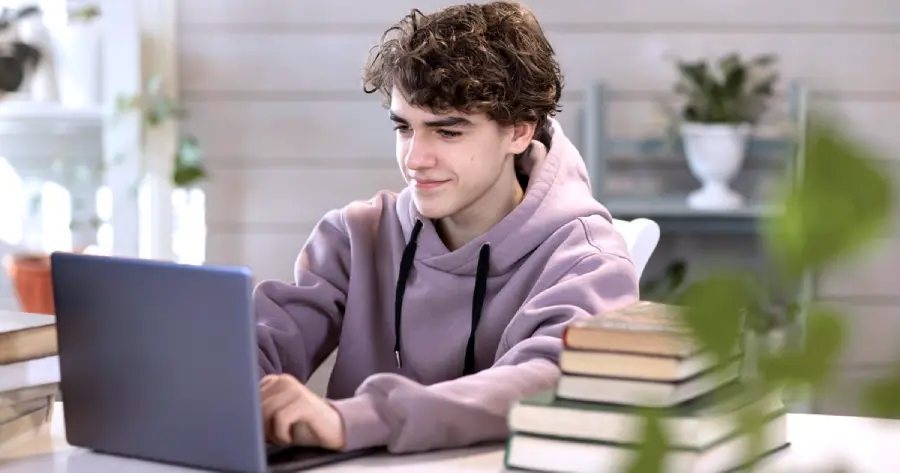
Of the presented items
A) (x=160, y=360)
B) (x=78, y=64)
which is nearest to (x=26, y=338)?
(x=160, y=360)

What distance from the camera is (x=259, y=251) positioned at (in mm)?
3250

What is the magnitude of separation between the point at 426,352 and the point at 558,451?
0.62 metres

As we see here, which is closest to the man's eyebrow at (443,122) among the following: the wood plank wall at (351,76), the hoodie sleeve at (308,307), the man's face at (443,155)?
the man's face at (443,155)

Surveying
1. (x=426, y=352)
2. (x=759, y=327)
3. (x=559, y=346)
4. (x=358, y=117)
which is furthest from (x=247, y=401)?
(x=358, y=117)

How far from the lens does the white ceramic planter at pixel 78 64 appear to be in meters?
3.00

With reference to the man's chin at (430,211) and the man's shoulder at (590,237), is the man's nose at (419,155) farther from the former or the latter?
the man's shoulder at (590,237)

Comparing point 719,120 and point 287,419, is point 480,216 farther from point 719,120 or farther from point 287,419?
point 719,120

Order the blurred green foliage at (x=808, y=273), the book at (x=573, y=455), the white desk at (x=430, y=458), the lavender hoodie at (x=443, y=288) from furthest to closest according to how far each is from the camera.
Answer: the lavender hoodie at (x=443, y=288), the white desk at (x=430, y=458), the book at (x=573, y=455), the blurred green foliage at (x=808, y=273)

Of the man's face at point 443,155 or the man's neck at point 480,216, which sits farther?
the man's neck at point 480,216

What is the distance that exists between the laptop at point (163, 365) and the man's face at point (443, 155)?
1.58ft

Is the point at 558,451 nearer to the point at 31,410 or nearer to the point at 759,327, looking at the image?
the point at 31,410

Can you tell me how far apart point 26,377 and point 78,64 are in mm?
1929

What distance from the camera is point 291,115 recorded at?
126 inches

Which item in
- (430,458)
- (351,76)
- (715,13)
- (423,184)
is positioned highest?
(715,13)
